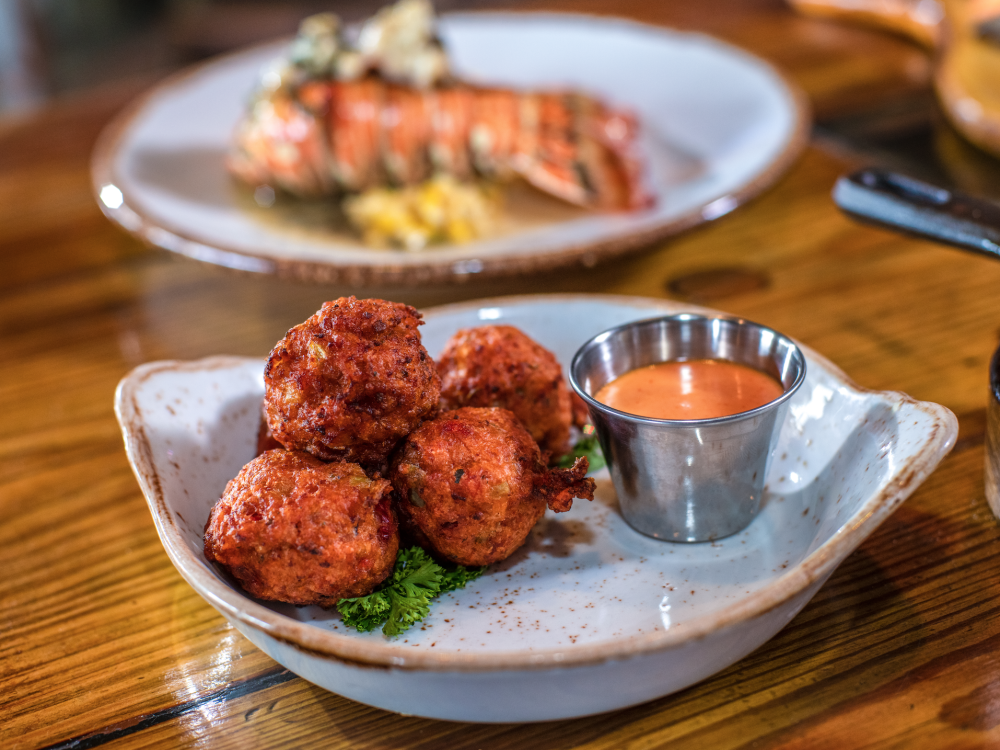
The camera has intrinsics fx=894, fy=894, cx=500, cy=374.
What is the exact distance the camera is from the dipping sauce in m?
1.75

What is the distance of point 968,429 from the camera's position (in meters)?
2.06

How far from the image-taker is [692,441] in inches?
64.5

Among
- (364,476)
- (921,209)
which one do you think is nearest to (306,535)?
(364,476)

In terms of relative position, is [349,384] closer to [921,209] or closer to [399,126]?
[921,209]

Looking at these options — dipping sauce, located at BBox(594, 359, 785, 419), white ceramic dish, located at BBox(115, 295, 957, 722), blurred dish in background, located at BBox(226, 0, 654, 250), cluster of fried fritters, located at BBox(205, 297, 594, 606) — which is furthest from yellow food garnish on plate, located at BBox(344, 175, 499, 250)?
cluster of fried fritters, located at BBox(205, 297, 594, 606)

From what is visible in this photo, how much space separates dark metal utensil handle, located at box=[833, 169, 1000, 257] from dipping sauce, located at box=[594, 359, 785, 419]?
1.73 feet

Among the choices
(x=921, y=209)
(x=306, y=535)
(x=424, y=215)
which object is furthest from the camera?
(x=424, y=215)

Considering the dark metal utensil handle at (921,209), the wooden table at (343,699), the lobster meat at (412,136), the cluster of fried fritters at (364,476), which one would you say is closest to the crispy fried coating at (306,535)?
the cluster of fried fritters at (364,476)

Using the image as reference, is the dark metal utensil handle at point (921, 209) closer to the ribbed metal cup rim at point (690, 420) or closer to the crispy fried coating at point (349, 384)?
the ribbed metal cup rim at point (690, 420)

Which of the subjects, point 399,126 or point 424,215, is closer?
point 424,215

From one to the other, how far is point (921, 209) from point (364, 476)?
1.34 metres

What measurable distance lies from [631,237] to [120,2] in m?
11.5

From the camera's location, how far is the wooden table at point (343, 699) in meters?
1.43

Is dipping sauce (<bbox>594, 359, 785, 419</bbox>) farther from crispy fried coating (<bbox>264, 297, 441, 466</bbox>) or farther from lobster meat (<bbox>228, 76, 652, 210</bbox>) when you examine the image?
lobster meat (<bbox>228, 76, 652, 210</bbox>)
